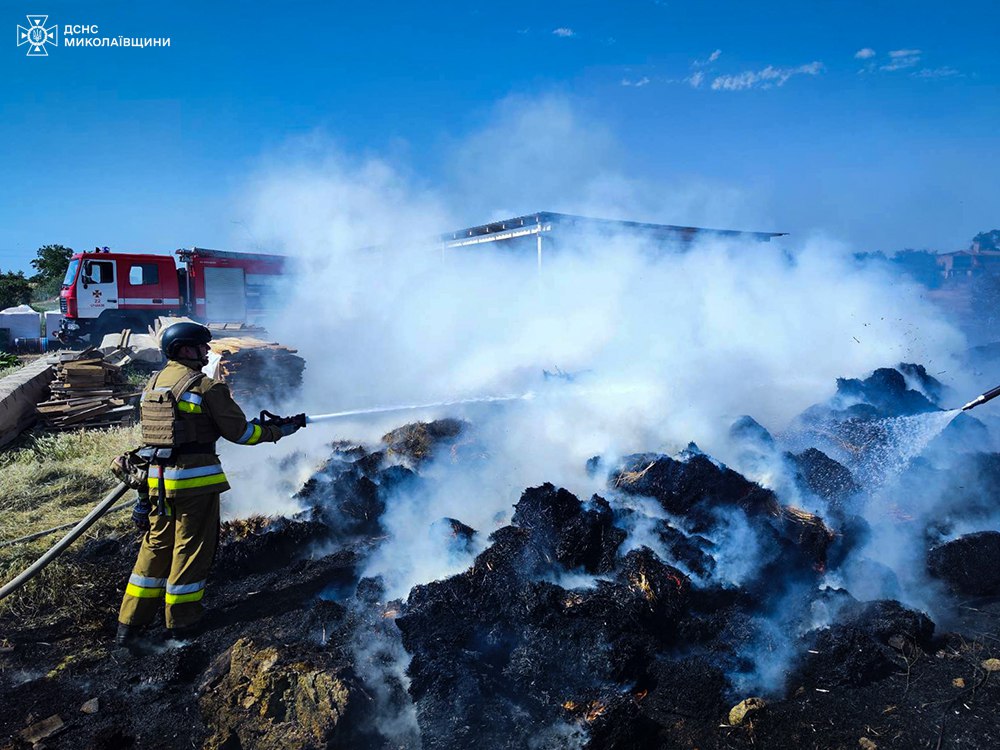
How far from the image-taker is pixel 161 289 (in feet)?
51.1

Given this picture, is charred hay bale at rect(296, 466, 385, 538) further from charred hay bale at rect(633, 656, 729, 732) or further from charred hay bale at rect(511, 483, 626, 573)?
charred hay bale at rect(633, 656, 729, 732)

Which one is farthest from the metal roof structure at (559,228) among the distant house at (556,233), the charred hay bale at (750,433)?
the charred hay bale at (750,433)

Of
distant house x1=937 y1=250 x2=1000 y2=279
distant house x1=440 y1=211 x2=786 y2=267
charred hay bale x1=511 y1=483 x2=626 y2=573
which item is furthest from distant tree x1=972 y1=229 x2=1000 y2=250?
charred hay bale x1=511 y1=483 x2=626 y2=573

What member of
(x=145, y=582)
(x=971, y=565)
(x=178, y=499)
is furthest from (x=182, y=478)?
(x=971, y=565)

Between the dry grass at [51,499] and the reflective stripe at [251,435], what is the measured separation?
5.40ft

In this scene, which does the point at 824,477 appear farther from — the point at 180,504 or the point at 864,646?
the point at 180,504

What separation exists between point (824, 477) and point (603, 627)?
268cm

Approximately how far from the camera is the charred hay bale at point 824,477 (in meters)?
4.93

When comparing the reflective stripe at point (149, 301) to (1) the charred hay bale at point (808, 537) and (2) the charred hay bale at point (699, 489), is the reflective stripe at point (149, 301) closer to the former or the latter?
(2) the charred hay bale at point (699, 489)

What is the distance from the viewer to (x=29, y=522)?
5.53m

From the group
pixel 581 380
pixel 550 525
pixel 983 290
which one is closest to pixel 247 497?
pixel 550 525

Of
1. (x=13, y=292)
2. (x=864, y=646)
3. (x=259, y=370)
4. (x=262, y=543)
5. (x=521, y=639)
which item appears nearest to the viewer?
(x=864, y=646)

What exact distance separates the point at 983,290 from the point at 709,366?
10.8 metres

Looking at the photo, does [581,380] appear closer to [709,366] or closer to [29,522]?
[709,366]
